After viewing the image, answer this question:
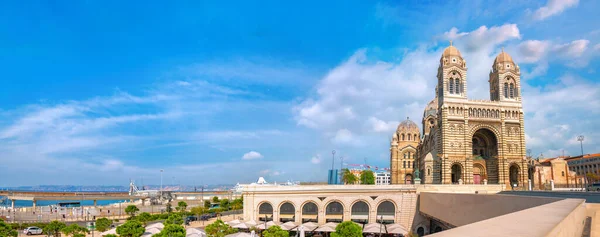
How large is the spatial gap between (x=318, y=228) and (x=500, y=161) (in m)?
29.1

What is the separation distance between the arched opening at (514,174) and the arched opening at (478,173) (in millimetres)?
3904

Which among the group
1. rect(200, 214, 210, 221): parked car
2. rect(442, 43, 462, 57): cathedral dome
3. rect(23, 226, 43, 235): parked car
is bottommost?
rect(200, 214, 210, 221): parked car

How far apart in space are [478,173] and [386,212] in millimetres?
17385

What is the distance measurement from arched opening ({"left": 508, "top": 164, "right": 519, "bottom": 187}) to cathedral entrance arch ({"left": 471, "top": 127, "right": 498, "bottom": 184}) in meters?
2.66

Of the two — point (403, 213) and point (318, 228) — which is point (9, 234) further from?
point (403, 213)

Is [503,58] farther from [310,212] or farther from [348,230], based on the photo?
[348,230]

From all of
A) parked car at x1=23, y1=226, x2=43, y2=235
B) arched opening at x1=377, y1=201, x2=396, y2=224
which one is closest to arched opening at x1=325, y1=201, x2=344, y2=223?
arched opening at x1=377, y1=201, x2=396, y2=224

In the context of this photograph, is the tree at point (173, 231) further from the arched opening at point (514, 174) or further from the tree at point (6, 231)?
the arched opening at point (514, 174)

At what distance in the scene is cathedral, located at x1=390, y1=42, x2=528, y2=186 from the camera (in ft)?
199

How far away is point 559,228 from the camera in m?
6.87

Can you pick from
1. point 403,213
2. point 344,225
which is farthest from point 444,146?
point 344,225

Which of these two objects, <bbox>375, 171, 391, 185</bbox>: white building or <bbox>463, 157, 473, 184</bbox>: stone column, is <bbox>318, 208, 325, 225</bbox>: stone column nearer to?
<bbox>463, 157, 473, 184</bbox>: stone column

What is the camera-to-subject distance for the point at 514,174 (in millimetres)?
63469

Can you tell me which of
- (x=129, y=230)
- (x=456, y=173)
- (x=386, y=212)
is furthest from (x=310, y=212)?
(x=129, y=230)
